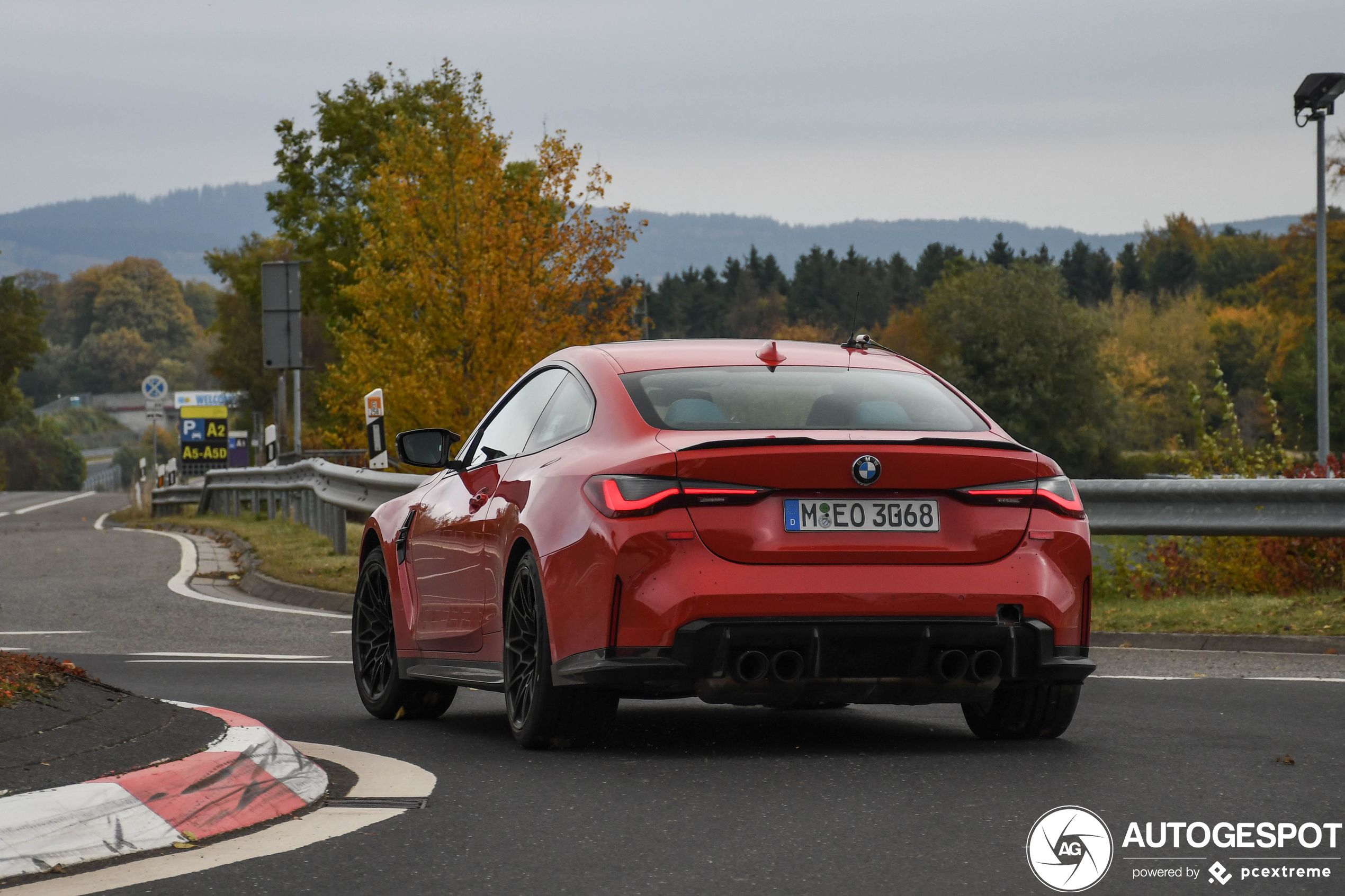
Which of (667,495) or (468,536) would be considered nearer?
(667,495)

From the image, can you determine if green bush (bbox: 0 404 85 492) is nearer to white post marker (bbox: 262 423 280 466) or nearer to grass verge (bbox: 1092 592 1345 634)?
white post marker (bbox: 262 423 280 466)

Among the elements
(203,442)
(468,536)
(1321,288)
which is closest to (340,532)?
(468,536)

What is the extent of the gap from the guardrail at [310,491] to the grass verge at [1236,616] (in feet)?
22.2

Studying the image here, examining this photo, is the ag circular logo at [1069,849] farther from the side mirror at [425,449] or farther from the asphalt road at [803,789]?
the side mirror at [425,449]

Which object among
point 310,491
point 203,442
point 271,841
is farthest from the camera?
point 203,442

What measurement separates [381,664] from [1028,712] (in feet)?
9.71

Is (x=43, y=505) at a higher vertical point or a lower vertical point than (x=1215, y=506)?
lower

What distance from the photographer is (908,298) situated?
617 ft

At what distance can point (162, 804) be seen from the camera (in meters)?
5.02

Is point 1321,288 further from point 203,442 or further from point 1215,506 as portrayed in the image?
point 203,442

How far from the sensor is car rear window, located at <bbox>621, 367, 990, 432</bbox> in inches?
256

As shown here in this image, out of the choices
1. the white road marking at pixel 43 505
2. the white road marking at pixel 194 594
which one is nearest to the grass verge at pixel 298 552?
the white road marking at pixel 194 594

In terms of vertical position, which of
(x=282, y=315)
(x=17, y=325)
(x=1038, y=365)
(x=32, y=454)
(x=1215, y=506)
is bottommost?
(x=32, y=454)

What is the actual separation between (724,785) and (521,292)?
29.3 m
